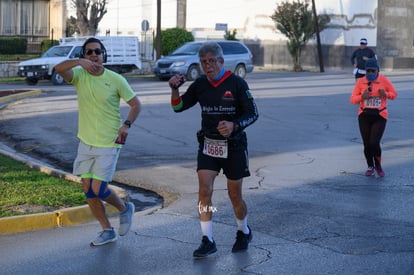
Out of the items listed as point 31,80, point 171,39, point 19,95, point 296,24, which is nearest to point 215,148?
point 19,95

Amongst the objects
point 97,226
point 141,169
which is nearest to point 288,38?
point 141,169

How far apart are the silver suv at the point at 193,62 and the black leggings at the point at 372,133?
68.5 ft

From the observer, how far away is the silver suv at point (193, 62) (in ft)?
108

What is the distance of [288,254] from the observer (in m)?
7.18

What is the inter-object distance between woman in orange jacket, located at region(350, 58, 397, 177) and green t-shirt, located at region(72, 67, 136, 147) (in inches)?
200

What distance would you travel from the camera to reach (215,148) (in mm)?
7012

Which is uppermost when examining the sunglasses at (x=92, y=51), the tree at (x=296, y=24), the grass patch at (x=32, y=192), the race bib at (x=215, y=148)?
the tree at (x=296, y=24)

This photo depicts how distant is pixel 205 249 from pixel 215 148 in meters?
0.90

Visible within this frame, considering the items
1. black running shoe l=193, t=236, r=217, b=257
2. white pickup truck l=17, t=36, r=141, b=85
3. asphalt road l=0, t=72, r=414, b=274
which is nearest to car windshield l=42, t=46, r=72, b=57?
white pickup truck l=17, t=36, r=141, b=85

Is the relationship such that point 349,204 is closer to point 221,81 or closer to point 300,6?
point 221,81

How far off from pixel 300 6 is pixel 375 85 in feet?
114

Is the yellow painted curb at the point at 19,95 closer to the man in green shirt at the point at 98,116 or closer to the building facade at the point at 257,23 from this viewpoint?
the building facade at the point at 257,23

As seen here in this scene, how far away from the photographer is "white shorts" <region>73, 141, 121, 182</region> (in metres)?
7.30

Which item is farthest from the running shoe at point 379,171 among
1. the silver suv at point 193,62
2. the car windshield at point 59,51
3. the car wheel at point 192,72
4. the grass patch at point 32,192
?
the car windshield at point 59,51
